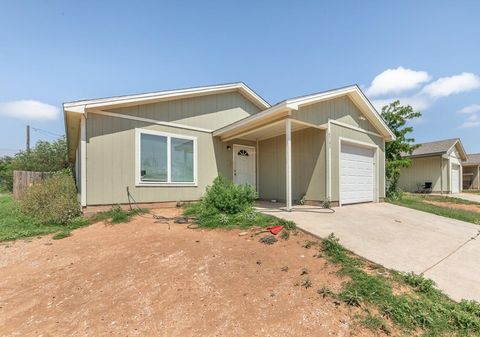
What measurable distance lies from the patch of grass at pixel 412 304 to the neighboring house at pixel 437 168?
17737 millimetres

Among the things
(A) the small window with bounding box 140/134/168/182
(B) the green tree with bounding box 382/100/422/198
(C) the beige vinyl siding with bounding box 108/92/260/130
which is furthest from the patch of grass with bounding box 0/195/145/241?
(B) the green tree with bounding box 382/100/422/198

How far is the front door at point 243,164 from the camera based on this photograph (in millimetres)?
10242

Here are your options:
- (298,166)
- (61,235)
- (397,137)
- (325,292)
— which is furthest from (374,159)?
(61,235)

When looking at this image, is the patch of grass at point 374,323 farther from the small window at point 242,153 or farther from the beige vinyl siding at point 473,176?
the beige vinyl siding at point 473,176

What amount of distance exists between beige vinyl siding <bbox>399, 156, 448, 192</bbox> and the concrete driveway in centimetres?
1371

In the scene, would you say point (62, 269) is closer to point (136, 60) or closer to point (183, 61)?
point (136, 60)

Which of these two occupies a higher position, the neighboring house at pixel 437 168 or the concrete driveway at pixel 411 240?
the neighboring house at pixel 437 168

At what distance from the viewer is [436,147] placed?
18734 millimetres

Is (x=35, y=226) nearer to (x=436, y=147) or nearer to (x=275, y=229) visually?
(x=275, y=229)

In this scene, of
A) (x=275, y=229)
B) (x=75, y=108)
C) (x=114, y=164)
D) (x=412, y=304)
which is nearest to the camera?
(x=412, y=304)

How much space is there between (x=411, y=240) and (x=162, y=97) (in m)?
7.74

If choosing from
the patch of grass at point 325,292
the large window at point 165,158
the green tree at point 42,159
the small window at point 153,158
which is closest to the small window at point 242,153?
the large window at point 165,158

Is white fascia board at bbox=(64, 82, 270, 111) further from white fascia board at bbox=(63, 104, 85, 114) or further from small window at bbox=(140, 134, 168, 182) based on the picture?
small window at bbox=(140, 134, 168, 182)

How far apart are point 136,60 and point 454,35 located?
405 inches
